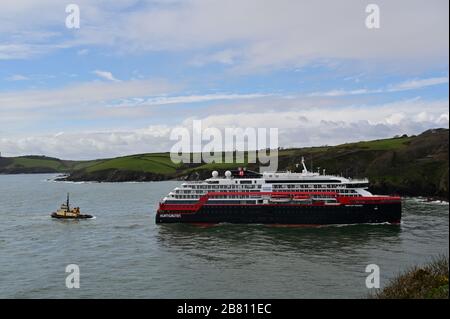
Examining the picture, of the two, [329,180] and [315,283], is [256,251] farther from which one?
[329,180]

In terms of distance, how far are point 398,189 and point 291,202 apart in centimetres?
4311

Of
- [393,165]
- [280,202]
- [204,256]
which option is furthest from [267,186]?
[393,165]

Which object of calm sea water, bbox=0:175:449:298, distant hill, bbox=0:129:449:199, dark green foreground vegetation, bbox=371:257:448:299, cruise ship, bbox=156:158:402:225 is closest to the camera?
dark green foreground vegetation, bbox=371:257:448:299

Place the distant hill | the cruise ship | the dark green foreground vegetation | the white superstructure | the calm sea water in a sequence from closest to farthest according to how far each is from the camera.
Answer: the dark green foreground vegetation, the calm sea water, the cruise ship, the white superstructure, the distant hill

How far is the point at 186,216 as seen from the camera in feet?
188

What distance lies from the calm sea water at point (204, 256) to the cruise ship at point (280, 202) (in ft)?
6.14

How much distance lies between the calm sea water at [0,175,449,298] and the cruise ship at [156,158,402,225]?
1870 millimetres

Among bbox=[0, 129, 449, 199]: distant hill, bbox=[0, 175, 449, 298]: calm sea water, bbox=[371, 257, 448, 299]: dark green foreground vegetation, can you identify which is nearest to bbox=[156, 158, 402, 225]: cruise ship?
bbox=[0, 175, 449, 298]: calm sea water

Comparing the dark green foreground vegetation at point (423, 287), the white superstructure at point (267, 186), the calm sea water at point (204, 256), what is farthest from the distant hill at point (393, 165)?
the dark green foreground vegetation at point (423, 287)

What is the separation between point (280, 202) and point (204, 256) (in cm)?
1960

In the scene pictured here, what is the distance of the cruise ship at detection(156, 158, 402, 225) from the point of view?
54750 millimetres

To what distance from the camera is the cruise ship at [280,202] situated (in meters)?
54.8

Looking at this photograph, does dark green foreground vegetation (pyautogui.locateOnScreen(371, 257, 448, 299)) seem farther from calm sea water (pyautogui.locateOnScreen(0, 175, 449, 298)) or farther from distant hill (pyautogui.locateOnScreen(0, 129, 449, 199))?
distant hill (pyautogui.locateOnScreen(0, 129, 449, 199))
